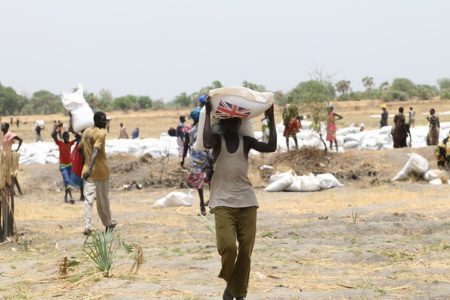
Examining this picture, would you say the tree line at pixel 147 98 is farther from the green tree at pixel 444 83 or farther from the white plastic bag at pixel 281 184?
the white plastic bag at pixel 281 184

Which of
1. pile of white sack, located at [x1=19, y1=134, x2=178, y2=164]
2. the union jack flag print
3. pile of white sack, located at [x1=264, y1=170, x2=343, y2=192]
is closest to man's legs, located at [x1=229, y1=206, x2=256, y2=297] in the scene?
the union jack flag print

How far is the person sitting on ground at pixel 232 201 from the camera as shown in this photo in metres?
5.13

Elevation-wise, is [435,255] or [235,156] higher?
[235,156]

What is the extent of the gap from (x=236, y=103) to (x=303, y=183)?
30.1 feet

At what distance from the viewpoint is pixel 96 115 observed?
28.5ft

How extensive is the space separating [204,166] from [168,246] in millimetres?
2458

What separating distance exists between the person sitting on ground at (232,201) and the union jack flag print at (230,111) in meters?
0.05

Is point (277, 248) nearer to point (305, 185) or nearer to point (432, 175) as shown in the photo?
point (305, 185)

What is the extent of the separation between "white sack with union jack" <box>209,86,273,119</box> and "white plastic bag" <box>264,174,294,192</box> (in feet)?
30.0

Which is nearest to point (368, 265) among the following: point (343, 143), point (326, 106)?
point (326, 106)

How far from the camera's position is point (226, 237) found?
5.07 meters

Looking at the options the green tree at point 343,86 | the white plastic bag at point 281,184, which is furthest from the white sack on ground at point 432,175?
the green tree at point 343,86

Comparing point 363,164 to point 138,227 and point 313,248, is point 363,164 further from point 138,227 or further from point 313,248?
point 313,248

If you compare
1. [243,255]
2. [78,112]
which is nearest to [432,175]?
[78,112]
